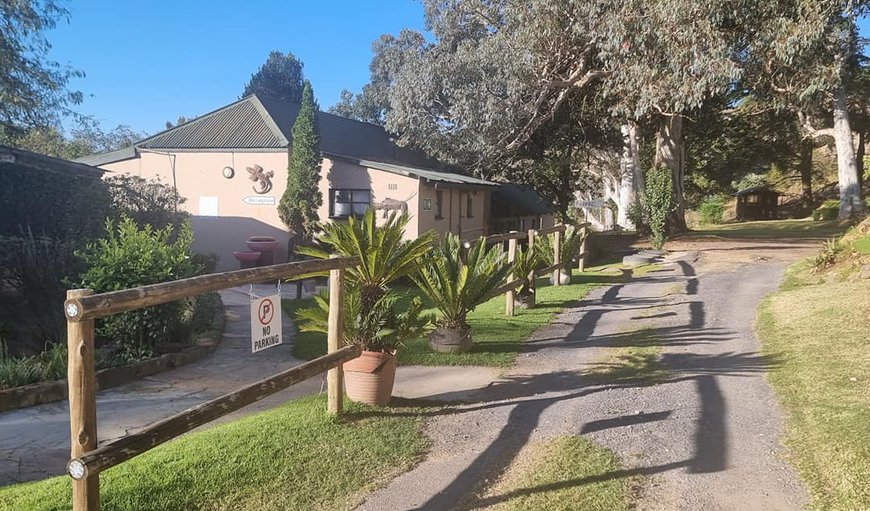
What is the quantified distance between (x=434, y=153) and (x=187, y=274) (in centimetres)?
1748

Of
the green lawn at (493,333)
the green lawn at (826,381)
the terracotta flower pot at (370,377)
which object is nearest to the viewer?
the green lawn at (826,381)

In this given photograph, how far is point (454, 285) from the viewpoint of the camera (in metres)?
7.83

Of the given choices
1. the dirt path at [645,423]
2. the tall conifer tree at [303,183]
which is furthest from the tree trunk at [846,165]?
the dirt path at [645,423]

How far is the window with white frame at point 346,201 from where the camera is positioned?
2083 centimetres

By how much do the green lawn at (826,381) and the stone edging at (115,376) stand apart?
6493 mm

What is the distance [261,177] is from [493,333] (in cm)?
1439

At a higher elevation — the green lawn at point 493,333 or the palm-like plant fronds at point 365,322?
the palm-like plant fronds at point 365,322

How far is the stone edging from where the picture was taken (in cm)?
636

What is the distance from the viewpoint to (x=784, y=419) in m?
Result: 5.36

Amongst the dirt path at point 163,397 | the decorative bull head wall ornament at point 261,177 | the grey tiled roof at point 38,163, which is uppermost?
the decorative bull head wall ornament at point 261,177

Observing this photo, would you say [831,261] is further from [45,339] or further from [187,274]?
[45,339]

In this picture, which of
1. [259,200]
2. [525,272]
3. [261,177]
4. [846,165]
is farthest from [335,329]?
[846,165]

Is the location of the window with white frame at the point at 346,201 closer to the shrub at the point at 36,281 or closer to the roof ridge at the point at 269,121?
the roof ridge at the point at 269,121

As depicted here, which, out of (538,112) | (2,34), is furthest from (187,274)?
(538,112)
